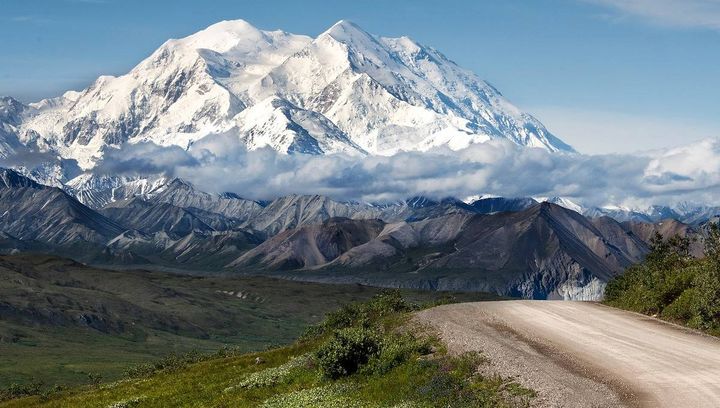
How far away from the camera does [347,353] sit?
4772 centimetres

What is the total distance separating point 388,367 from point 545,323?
13.8m

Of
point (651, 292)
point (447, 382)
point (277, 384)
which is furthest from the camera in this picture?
point (651, 292)

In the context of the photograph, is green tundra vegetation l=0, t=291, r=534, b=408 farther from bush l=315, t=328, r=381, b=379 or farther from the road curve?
the road curve

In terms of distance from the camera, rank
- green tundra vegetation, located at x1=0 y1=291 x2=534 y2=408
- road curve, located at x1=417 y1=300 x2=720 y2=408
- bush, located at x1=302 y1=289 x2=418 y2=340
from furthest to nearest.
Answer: bush, located at x1=302 y1=289 x2=418 y2=340, green tundra vegetation, located at x1=0 y1=291 x2=534 y2=408, road curve, located at x1=417 y1=300 x2=720 y2=408

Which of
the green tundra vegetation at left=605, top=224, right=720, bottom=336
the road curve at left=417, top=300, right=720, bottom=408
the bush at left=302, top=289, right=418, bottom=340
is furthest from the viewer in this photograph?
the bush at left=302, top=289, right=418, bottom=340

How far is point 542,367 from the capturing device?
139 ft

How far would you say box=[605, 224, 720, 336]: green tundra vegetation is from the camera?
2160 inches

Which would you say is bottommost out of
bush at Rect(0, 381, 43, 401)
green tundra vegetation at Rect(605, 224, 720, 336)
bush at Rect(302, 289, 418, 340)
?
bush at Rect(0, 381, 43, 401)

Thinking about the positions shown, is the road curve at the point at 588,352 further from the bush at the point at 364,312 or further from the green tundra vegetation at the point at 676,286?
the bush at the point at 364,312

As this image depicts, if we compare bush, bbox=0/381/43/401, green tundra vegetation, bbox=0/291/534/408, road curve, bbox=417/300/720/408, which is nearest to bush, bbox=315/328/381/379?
green tundra vegetation, bbox=0/291/534/408

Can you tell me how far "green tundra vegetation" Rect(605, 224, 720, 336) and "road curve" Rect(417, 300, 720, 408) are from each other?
60.1 inches

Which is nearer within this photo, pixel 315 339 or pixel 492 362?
pixel 492 362

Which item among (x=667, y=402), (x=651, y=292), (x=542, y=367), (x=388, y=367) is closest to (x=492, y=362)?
(x=542, y=367)

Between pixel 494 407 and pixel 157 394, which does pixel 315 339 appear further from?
pixel 494 407
